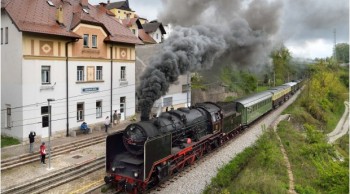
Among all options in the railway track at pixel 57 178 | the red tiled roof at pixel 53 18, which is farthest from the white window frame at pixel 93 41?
the railway track at pixel 57 178

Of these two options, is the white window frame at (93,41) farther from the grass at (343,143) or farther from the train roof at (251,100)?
the grass at (343,143)

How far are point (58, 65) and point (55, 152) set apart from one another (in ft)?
17.8

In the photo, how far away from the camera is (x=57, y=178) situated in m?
13.9

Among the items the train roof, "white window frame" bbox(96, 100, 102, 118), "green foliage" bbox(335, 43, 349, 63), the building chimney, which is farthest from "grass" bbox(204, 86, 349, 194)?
"green foliage" bbox(335, 43, 349, 63)

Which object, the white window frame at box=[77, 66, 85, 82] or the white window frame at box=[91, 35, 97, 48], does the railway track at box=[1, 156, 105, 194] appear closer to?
the white window frame at box=[77, 66, 85, 82]

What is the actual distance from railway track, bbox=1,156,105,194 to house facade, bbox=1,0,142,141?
4.81 m

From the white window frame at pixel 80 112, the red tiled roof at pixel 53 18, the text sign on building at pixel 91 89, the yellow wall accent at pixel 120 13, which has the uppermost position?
the yellow wall accent at pixel 120 13

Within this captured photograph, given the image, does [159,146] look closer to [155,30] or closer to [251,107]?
[251,107]

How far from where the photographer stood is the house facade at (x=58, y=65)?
59.1ft

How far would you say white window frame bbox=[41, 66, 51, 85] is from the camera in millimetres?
19002

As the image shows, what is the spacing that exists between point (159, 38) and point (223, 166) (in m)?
31.3

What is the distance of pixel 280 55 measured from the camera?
60719 mm

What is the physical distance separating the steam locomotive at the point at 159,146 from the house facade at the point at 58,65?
308 inches

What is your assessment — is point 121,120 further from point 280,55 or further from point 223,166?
point 280,55
